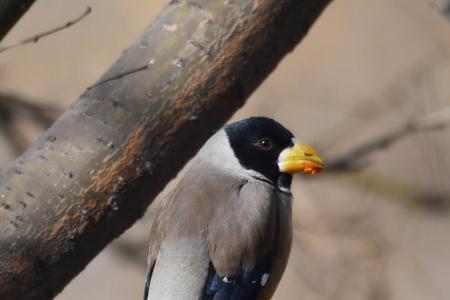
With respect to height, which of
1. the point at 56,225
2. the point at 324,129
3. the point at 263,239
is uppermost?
the point at 56,225

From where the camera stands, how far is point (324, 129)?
8.16 m

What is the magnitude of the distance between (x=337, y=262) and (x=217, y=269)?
244 cm

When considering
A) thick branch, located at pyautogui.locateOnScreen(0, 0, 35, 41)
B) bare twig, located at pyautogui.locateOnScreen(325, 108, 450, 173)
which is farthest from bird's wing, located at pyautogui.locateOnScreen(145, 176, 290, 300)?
bare twig, located at pyautogui.locateOnScreen(325, 108, 450, 173)

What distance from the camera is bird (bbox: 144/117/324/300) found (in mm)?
3488

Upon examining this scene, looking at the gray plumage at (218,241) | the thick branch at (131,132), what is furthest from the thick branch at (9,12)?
the gray plumage at (218,241)

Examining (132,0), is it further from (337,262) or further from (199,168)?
(199,168)

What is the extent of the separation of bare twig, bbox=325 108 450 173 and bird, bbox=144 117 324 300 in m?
0.90

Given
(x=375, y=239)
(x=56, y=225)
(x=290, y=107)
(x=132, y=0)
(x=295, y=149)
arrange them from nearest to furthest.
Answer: (x=56, y=225), (x=295, y=149), (x=375, y=239), (x=290, y=107), (x=132, y=0)

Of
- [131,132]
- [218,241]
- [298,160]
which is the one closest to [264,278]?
[218,241]

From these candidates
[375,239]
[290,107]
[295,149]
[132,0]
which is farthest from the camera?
[132,0]

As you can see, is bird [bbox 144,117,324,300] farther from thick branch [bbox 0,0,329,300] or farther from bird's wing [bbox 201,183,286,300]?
thick branch [bbox 0,0,329,300]

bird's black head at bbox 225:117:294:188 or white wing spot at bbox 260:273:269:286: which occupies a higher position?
bird's black head at bbox 225:117:294:188

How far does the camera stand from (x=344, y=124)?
7.70 meters

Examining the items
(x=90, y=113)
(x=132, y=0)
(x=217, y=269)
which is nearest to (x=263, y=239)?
(x=217, y=269)
